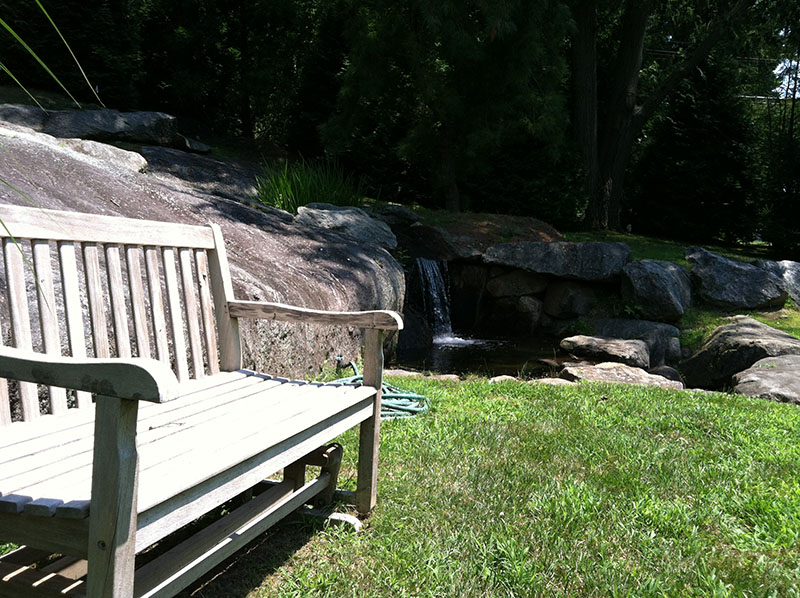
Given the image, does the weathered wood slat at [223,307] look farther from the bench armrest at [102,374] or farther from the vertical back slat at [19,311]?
the bench armrest at [102,374]

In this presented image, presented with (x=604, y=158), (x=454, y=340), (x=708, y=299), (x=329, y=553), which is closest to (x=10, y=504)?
(x=329, y=553)

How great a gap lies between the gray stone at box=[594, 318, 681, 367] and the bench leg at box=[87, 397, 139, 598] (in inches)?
340

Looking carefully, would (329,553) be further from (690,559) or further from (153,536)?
(690,559)

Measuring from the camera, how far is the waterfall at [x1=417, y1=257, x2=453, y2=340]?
33.3 feet

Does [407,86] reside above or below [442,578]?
above

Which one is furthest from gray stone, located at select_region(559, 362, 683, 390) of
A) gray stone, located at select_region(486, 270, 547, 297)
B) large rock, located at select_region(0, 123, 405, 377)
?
gray stone, located at select_region(486, 270, 547, 297)

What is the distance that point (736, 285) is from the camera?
1059 cm

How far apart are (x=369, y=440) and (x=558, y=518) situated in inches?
33.4

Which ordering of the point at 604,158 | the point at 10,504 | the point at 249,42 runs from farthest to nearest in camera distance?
1. the point at 249,42
2. the point at 604,158
3. the point at 10,504

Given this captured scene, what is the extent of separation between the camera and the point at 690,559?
2.44 m

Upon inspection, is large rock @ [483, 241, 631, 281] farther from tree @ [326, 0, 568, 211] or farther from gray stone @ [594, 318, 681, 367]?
tree @ [326, 0, 568, 211]

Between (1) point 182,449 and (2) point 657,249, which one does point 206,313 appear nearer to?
(1) point 182,449

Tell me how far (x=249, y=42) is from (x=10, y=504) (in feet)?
60.8

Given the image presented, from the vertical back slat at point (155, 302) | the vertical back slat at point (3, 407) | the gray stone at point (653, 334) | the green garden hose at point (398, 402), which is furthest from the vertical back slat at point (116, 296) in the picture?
the gray stone at point (653, 334)
